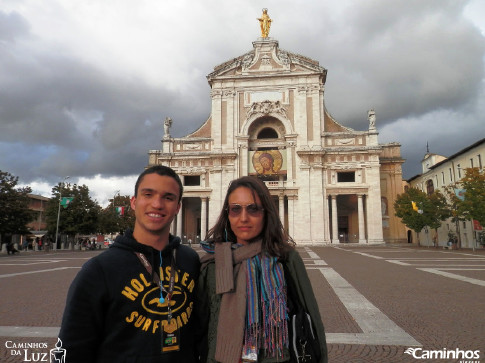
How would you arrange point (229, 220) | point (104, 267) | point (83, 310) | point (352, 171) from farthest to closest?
point (352, 171) < point (229, 220) < point (104, 267) < point (83, 310)

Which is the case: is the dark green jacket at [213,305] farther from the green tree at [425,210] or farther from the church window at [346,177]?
the church window at [346,177]

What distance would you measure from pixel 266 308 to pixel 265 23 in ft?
173

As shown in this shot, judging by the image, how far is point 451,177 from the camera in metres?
43.9

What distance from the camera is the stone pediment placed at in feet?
153

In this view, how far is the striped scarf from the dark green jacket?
0.10m

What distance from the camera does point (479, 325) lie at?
621 centimetres

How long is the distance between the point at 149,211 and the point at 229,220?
68cm

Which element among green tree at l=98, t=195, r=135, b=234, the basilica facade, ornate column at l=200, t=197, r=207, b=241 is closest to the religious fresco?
the basilica facade

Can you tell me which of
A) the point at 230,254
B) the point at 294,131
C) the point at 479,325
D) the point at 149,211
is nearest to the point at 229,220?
the point at 230,254

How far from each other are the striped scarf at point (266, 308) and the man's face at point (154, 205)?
0.67 metres

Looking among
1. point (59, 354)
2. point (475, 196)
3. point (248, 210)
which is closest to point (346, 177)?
point (475, 196)

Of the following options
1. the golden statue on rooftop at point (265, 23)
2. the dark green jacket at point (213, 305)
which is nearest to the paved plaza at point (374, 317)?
the dark green jacket at point (213, 305)

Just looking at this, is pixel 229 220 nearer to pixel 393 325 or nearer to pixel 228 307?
pixel 228 307

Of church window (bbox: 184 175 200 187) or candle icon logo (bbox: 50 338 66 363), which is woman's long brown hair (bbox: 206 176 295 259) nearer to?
candle icon logo (bbox: 50 338 66 363)
